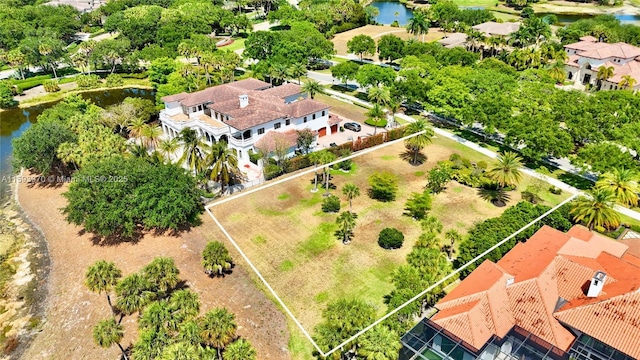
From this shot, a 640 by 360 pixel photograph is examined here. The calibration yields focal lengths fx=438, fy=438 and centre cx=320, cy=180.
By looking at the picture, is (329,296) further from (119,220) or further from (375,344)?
(119,220)

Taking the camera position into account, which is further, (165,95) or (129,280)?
(165,95)

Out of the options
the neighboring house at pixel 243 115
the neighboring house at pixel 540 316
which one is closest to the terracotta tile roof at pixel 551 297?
the neighboring house at pixel 540 316

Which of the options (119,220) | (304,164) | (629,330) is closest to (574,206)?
(629,330)

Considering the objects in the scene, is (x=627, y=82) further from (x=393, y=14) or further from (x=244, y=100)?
(x=393, y=14)

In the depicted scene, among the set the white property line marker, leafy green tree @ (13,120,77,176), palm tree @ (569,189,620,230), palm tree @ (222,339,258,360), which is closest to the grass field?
the white property line marker

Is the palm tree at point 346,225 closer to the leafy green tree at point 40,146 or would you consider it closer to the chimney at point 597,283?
the chimney at point 597,283

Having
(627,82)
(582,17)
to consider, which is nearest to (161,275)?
(627,82)

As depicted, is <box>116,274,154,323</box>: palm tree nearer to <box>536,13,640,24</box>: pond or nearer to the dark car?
the dark car
